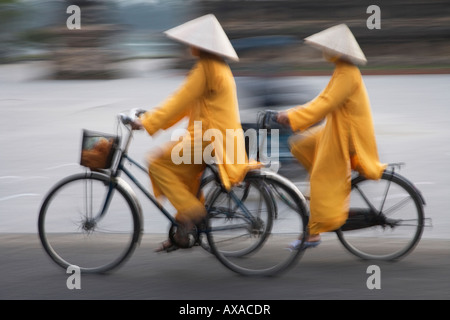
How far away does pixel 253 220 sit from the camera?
18.8 feet

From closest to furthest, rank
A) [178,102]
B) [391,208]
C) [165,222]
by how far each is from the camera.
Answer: [178,102] < [391,208] < [165,222]

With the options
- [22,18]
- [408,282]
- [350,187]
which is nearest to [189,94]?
[350,187]

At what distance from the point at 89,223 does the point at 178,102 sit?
1.07 meters

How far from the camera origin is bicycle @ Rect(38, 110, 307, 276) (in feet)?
18.4

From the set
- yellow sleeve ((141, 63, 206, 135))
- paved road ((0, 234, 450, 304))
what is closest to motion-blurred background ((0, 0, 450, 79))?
paved road ((0, 234, 450, 304))

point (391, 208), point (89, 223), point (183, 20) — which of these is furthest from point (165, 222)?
point (183, 20)

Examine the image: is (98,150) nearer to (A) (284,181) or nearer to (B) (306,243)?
(A) (284,181)

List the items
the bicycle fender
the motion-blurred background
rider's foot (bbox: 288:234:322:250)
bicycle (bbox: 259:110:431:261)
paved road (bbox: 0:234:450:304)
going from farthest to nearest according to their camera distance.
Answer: the motion-blurred background
bicycle (bbox: 259:110:431:261)
rider's foot (bbox: 288:234:322:250)
the bicycle fender
paved road (bbox: 0:234:450:304)

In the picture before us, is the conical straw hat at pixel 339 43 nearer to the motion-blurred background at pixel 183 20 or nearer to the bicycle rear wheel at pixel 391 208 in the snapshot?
the bicycle rear wheel at pixel 391 208

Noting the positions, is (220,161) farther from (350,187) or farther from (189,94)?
(350,187)

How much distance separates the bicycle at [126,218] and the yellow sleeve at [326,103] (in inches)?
15.7

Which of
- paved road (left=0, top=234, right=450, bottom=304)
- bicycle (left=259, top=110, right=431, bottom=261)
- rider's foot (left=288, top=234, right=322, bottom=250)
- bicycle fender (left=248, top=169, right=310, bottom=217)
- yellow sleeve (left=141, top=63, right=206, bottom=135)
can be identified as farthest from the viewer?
bicycle (left=259, top=110, right=431, bottom=261)

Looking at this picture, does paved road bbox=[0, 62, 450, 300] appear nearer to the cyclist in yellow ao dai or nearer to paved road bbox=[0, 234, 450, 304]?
paved road bbox=[0, 234, 450, 304]

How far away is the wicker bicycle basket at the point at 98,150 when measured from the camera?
5.57 m
